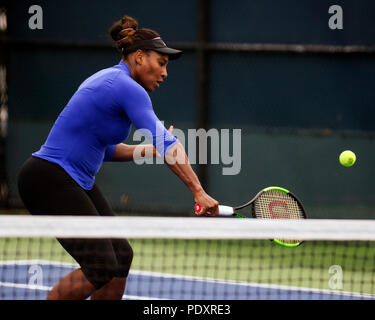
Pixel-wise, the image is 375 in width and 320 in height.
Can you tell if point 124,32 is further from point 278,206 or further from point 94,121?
point 278,206

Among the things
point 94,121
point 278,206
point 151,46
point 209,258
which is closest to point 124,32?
point 151,46

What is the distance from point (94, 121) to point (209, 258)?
3.14m

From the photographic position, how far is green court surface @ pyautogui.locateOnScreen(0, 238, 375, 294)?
17.5 feet

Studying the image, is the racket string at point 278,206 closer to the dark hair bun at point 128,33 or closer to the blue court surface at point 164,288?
the blue court surface at point 164,288

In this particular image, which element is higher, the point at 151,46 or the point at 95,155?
the point at 151,46

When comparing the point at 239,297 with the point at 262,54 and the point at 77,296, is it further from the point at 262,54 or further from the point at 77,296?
the point at 262,54

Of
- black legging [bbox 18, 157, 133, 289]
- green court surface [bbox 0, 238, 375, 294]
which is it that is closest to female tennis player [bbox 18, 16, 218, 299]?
black legging [bbox 18, 157, 133, 289]

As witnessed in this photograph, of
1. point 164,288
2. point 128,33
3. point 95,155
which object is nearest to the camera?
point 95,155

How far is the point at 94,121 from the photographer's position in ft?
10.5

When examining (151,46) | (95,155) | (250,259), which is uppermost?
(151,46)

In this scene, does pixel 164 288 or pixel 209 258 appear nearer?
pixel 164 288

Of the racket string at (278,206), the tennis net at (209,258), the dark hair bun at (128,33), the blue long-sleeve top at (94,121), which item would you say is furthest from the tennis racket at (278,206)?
the dark hair bun at (128,33)
